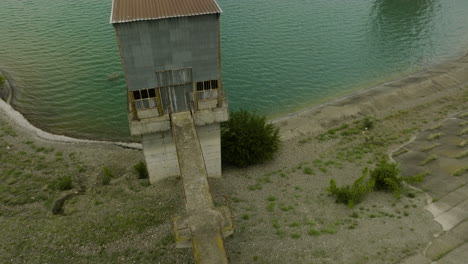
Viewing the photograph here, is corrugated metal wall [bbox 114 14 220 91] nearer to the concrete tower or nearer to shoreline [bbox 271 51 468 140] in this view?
the concrete tower

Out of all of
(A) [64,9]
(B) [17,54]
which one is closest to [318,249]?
(B) [17,54]

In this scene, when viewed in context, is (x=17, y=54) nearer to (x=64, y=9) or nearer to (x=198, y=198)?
(x=64, y=9)

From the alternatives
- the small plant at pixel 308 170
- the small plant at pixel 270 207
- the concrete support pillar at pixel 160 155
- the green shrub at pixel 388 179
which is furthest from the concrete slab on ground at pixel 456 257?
the concrete support pillar at pixel 160 155

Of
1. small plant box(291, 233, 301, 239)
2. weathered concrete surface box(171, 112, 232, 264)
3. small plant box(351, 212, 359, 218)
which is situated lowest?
small plant box(351, 212, 359, 218)

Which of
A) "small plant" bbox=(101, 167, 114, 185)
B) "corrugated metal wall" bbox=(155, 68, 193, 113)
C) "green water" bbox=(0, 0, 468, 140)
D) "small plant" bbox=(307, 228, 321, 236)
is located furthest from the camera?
"green water" bbox=(0, 0, 468, 140)

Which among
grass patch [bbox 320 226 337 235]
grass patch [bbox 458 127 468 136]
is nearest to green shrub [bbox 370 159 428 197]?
grass patch [bbox 320 226 337 235]

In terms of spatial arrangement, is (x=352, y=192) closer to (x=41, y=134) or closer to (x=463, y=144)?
(x=463, y=144)

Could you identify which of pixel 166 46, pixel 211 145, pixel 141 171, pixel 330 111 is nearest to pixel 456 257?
pixel 211 145
